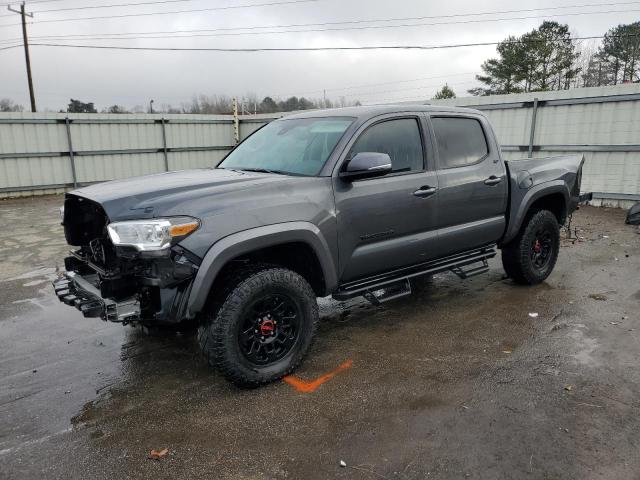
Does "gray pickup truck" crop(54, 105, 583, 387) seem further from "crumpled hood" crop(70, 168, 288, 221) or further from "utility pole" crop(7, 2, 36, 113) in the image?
"utility pole" crop(7, 2, 36, 113)

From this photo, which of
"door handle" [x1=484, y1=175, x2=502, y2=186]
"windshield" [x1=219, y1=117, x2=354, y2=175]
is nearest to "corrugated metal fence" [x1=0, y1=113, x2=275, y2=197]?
"windshield" [x1=219, y1=117, x2=354, y2=175]

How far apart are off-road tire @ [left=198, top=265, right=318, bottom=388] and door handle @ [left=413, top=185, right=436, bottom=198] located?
1307mm

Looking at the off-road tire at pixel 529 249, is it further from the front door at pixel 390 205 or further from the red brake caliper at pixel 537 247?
the front door at pixel 390 205

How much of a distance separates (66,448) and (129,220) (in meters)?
1.35

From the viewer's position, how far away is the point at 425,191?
167 inches

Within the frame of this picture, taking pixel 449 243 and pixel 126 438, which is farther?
pixel 449 243

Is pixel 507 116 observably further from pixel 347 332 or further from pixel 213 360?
pixel 213 360

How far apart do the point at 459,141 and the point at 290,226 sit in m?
2.21

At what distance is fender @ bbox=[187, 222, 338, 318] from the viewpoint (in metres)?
3.05

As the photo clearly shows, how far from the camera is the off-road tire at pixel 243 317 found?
3189mm

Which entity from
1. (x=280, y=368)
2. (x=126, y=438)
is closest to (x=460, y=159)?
(x=280, y=368)

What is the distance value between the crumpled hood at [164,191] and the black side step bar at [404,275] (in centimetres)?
104

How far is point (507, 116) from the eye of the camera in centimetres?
1177

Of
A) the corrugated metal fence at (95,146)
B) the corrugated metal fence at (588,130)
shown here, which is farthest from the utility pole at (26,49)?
the corrugated metal fence at (588,130)
